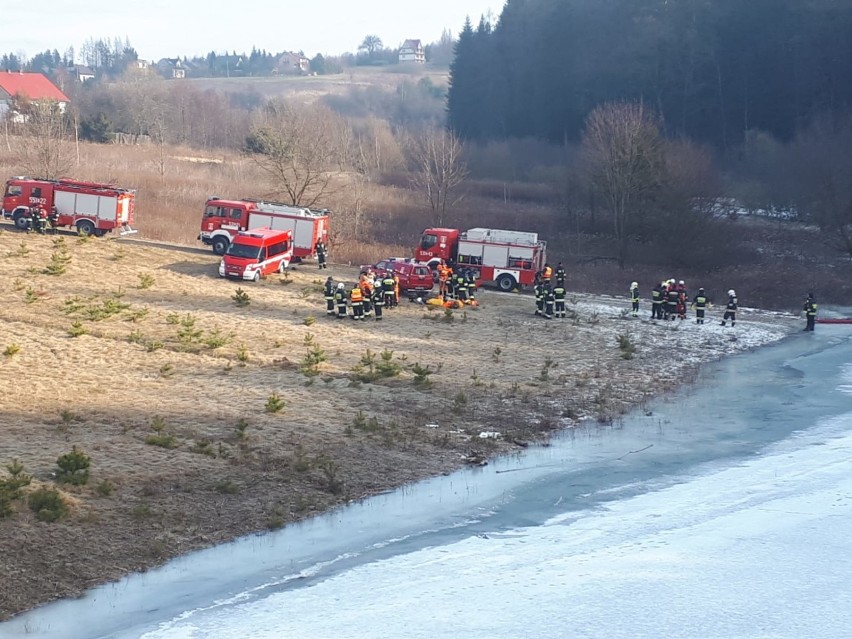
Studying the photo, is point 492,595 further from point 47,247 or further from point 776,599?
point 47,247

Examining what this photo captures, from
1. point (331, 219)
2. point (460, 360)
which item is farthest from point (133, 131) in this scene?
point (460, 360)

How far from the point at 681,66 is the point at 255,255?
54.2 meters

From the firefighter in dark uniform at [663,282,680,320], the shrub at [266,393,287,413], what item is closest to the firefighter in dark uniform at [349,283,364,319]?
the shrub at [266,393,287,413]

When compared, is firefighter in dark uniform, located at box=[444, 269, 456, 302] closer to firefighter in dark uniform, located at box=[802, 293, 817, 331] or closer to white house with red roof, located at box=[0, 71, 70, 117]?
firefighter in dark uniform, located at box=[802, 293, 817, 331]

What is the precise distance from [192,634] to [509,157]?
74.7m

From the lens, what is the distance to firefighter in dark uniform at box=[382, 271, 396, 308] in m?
32.7

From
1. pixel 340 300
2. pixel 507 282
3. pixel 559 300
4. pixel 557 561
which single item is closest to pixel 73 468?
pixel 557 561

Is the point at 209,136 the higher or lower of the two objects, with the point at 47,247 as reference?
higher

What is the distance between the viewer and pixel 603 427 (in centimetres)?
2234

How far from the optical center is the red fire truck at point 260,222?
38906 millimetres

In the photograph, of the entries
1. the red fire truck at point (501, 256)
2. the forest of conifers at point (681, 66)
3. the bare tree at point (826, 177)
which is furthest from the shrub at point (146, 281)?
the forest of conifers at point (681, 66)

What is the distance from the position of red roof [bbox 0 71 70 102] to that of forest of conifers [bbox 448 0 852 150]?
134 ft

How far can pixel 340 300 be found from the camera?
31.1 m

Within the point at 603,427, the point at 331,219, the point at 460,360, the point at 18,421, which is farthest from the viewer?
the point at 331,219
